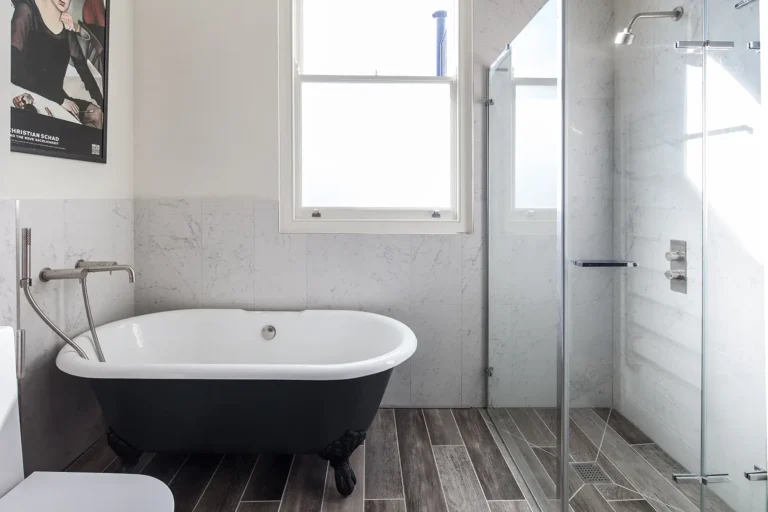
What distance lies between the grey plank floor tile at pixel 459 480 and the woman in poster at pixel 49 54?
7.08 feet

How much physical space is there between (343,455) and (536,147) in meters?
1.37

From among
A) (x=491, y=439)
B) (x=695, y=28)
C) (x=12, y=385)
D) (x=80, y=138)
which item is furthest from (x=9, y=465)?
(x=695, y=28)

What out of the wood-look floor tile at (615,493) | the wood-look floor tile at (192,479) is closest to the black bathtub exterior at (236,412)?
the wood-look floor tile at (192,479)

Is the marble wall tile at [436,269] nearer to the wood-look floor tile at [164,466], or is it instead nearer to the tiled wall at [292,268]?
the tiled wall at [292,268]

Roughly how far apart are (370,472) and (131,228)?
1770mm

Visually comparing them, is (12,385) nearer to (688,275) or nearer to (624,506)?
(624,506)

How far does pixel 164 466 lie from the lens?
2035 mm

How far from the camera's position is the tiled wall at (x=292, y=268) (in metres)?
2.65

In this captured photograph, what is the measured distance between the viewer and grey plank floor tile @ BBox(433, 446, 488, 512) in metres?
1.82

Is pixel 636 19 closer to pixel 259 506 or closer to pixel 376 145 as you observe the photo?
pixel 376 145

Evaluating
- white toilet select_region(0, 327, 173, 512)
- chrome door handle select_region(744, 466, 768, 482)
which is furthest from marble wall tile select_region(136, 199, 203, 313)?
chrome door handle select_region(744, 466, 768, 482)

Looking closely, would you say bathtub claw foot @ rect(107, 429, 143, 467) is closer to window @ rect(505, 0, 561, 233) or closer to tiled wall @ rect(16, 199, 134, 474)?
tiled wall @ rect(16, 199, 134, 474)

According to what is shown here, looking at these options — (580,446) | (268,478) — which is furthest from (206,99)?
(580,446)

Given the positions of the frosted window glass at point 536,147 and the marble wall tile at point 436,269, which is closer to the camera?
the frosted window glass at point 536,147
